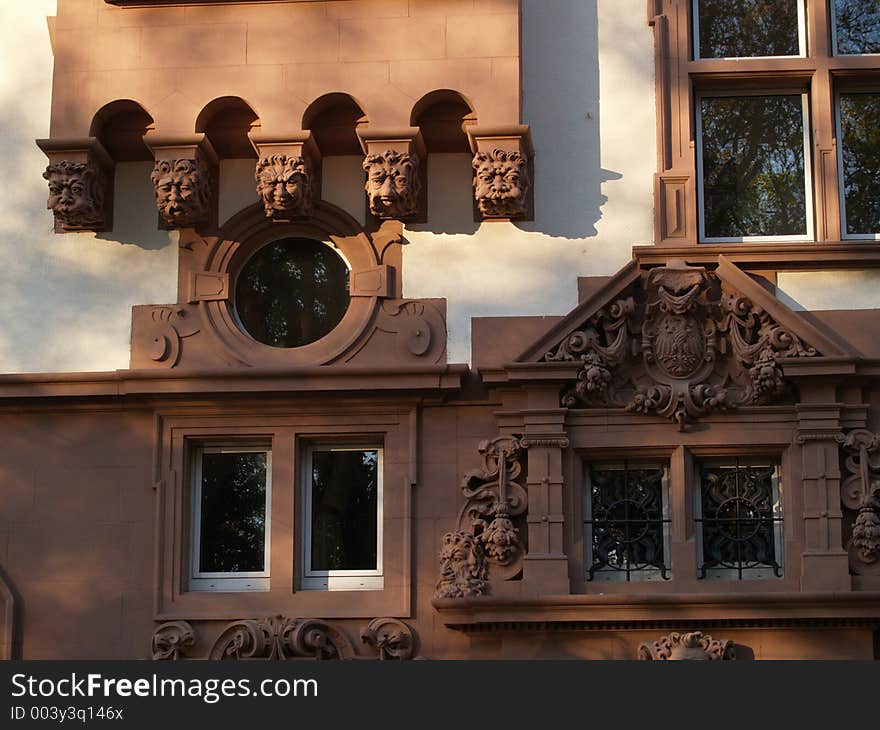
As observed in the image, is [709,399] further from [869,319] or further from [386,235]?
[386,235]

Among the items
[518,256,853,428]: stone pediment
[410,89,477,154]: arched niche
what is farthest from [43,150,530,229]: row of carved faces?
[518,256,853,428]: stone pediment

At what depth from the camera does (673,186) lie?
15.0 metres

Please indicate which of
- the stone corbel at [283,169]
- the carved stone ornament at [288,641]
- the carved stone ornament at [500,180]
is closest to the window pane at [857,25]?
the carved stone ornament at [500,180]

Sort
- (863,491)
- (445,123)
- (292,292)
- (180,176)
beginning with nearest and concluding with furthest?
(863,491) < (180,176) < (445,123) < (292,292)

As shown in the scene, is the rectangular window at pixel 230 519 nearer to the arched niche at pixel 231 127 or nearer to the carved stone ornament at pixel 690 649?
the arched niche at pixel 231 127

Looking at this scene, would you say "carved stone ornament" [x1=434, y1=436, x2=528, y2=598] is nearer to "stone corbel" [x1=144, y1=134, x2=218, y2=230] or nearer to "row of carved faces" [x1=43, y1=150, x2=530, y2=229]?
"row of carved faces" [x1=43, y1=150, x2=530, y2=229]

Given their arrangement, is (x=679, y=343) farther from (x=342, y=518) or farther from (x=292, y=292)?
(x=292, y=292)

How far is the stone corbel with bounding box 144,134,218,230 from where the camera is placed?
14852 millimetres

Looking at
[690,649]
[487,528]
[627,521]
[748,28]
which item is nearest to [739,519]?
[627,521]

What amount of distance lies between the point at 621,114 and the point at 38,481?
5.61 metres

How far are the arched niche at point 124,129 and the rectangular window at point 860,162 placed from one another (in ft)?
18.8

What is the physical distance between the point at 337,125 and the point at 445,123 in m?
0.89

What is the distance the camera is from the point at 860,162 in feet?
50.2

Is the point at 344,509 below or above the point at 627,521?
above
